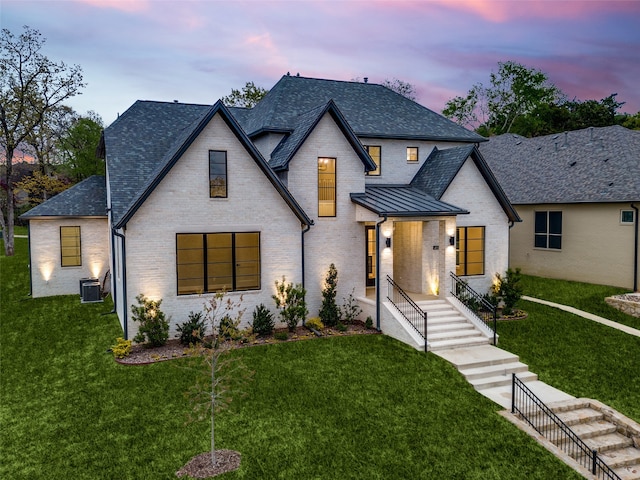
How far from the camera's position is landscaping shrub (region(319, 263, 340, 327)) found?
1792 centimetres

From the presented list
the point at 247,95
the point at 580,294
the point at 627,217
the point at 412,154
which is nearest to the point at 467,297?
the point at 580,294

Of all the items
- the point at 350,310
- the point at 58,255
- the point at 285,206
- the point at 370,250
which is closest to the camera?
the point at 285,206

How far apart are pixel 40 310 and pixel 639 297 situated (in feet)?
86.8

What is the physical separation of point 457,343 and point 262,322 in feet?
22.2

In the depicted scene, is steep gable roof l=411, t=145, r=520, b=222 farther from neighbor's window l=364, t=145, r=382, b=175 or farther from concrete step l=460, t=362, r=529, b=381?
concrete step l=460, t=362, r=529, b=381

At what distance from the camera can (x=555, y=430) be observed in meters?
11.0

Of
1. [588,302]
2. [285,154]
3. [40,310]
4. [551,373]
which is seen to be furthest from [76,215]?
[588,302]

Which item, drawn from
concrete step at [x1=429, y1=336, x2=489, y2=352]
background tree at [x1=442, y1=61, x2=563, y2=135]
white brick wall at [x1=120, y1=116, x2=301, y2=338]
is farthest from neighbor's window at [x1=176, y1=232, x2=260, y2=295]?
background tree at [x1=442, y1=61, x2=563, y2=135]

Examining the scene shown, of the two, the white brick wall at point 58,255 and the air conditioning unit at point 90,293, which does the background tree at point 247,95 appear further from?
the air conditioning unit at point 90,293

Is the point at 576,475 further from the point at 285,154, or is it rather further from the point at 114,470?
the point at 285,154

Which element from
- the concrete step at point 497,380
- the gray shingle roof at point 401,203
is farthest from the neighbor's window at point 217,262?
the concrete step at point 497,380

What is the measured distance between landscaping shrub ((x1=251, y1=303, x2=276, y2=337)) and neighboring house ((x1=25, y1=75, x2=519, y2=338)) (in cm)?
55

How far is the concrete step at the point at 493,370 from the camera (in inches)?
530

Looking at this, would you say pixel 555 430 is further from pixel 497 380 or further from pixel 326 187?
pixel 326 187
